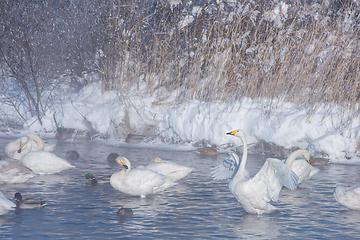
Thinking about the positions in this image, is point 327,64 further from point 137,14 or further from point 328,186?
point 137,14

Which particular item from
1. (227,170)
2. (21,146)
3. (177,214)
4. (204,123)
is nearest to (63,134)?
(21,146)

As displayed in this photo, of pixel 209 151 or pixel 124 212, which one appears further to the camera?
pixel 209 151

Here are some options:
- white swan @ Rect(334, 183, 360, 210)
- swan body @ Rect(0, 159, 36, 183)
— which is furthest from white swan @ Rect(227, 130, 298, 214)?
swan body @ Rect(0, 159, 36, 183)

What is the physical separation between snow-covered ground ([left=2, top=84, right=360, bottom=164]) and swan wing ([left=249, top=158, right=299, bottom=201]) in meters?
5.48

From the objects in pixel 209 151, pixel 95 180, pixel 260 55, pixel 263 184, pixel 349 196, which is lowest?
pixel 209 151

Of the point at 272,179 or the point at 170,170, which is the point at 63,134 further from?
the point at 272,179

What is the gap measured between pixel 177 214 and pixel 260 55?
832 cm

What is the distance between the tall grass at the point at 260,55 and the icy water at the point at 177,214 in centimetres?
403

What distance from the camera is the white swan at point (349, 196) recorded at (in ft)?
21.4

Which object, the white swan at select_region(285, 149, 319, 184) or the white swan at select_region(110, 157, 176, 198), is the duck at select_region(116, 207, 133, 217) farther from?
the white swan at select_region(285, 149, 319, 184)

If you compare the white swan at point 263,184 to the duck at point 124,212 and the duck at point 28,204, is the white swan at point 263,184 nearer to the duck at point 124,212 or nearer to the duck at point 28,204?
the duck at point 124,212

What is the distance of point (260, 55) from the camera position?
13500mm

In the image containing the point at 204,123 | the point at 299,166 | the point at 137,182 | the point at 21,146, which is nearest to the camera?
the point at 137,182

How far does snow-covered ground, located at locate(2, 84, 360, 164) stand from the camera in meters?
11.7
